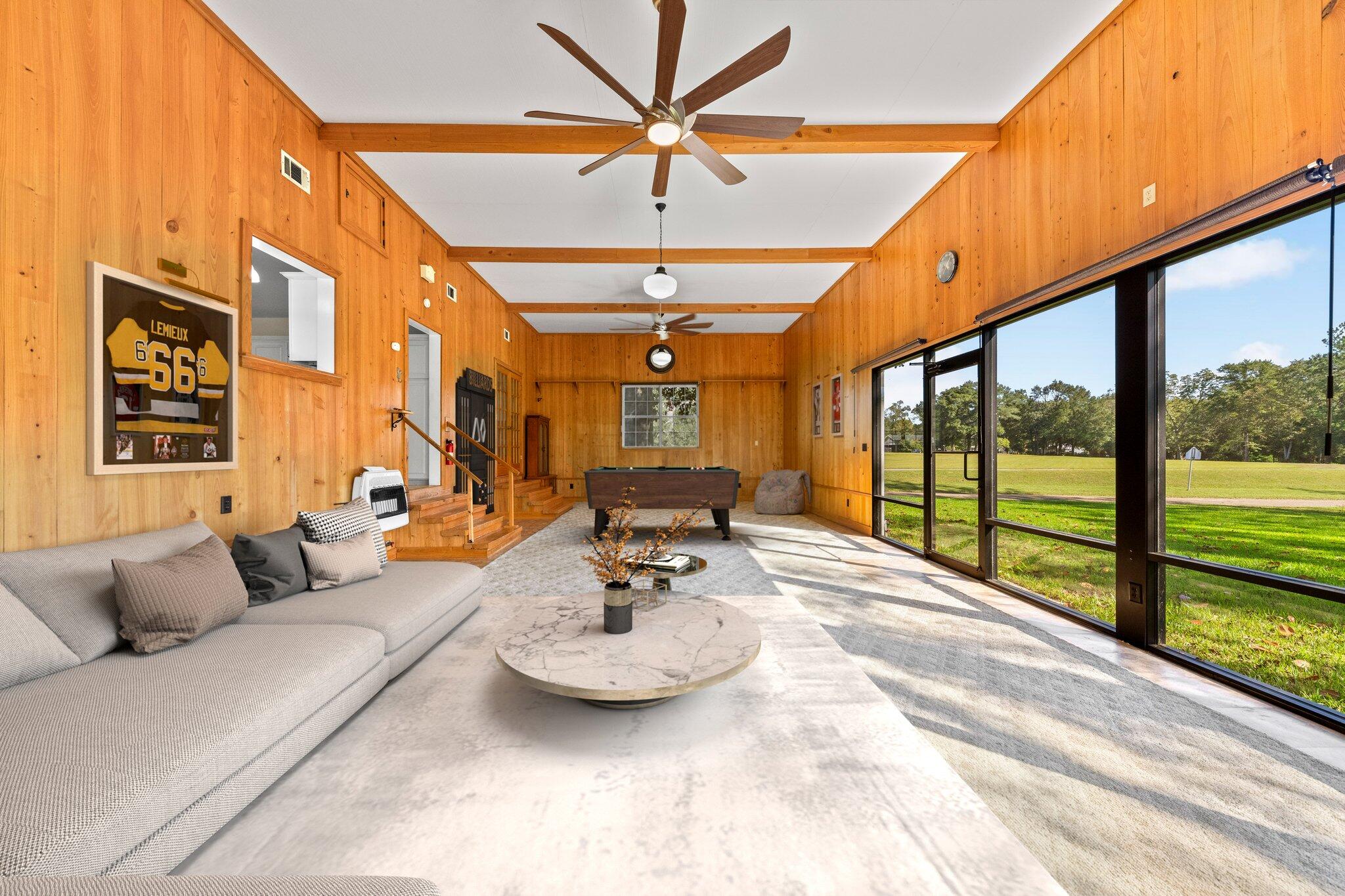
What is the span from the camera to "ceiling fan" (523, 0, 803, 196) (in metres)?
2.38

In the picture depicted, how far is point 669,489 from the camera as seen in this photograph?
6383 mm

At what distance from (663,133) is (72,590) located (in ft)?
10.7

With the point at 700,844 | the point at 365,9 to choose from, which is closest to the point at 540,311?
the point at 365,9

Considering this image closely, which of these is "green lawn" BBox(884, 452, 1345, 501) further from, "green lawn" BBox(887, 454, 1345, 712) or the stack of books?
the stack of books

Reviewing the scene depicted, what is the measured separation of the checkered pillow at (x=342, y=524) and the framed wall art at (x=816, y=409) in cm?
675

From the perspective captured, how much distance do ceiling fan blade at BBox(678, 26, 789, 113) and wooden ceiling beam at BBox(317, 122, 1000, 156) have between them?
1286mm

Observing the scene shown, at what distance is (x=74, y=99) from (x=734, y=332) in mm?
9284

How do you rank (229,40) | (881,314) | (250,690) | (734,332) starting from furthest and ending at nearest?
(734,332) → (881,314) → (229,40) → (250,690)

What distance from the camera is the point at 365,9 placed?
2906mm

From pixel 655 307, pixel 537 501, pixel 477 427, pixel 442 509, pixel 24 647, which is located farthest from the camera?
pixel 655 307

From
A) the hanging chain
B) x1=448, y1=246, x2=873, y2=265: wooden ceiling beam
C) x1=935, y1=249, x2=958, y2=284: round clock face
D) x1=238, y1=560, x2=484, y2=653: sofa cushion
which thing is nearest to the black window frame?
the hanging chain

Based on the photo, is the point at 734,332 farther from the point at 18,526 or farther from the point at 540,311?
the point at 18,526

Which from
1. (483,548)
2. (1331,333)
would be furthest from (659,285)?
(1331,333)

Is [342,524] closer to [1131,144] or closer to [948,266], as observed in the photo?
[1131,144]
